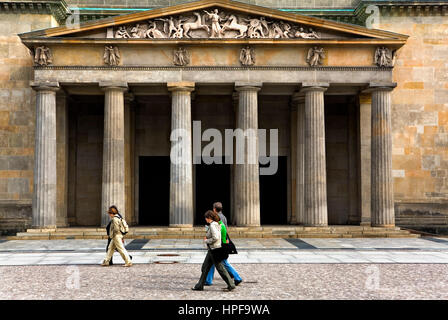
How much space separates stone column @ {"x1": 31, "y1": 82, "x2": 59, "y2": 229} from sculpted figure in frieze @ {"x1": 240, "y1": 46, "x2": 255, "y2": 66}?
11.2 metres

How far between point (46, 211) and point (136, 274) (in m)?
16.1

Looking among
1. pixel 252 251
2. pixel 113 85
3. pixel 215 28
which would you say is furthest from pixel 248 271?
pixel 215 28

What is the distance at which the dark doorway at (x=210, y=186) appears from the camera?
131ft

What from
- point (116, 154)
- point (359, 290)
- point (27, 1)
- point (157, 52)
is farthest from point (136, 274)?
point (27, 1)

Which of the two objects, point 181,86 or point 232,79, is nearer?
point 181,86


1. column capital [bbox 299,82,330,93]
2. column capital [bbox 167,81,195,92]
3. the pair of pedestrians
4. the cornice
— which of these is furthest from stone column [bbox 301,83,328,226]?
the pair of pedestrians

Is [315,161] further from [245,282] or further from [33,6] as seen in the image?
[33,6]

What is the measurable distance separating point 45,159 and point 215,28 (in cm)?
1283

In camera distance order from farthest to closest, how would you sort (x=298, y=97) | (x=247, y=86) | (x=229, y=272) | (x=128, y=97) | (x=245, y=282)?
(x=128, y=97) → (x=298, y=97) → (x=247, y=86) → (x=245, y=282) → (x=229, y=272)

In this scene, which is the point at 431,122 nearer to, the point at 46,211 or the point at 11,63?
the point at 46,211

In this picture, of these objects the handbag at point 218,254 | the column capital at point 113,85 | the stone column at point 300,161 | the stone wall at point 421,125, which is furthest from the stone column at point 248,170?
the handbag at point 218,254

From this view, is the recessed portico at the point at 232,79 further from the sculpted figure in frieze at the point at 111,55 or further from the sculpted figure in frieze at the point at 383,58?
the sculpted figure in frieze at the point at 383,58

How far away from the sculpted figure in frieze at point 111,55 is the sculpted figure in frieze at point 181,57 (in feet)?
11.4

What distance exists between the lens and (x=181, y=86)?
32.8 m
